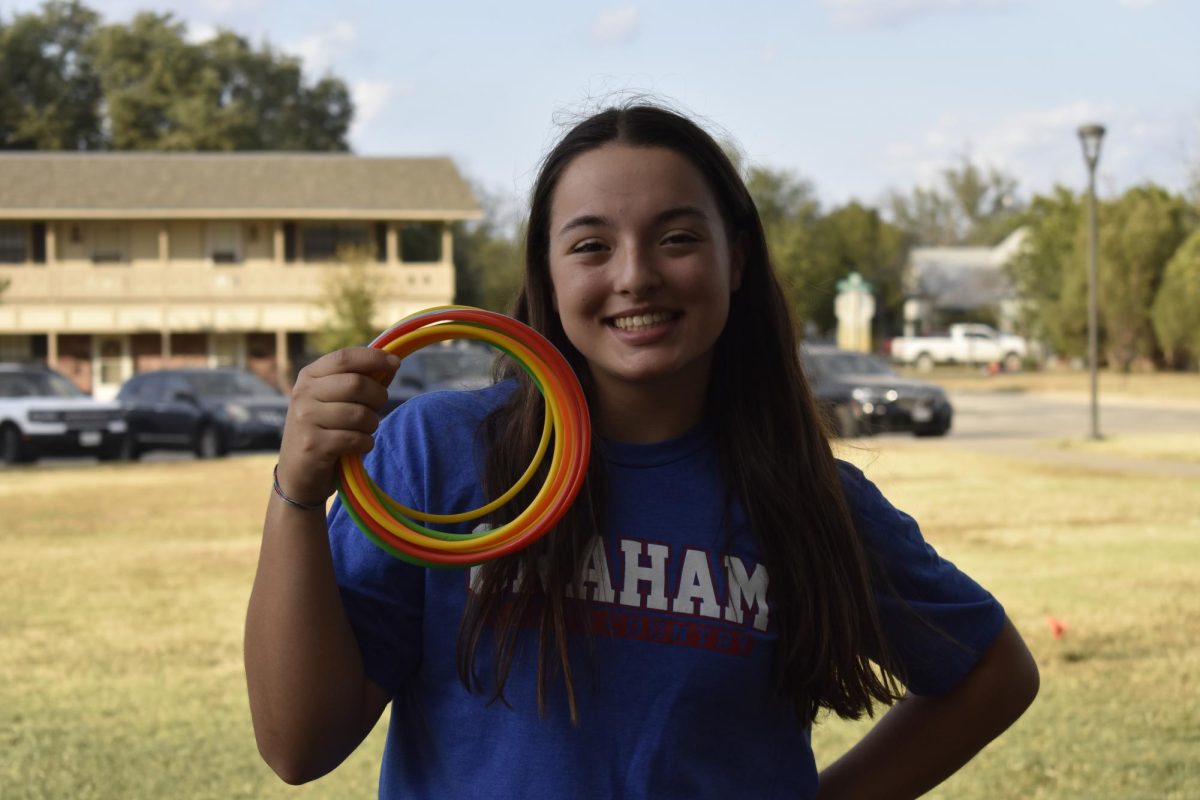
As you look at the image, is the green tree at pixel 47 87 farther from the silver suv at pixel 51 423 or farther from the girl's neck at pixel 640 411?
the girl's neck at pixel 640 411

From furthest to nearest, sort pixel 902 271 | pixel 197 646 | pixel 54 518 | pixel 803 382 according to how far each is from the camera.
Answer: pixel 902 271
pixel 54 518
pixel 197 646
pixel 803 382

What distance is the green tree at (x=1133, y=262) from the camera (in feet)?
157

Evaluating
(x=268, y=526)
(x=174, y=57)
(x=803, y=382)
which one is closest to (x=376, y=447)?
(x=268, y=526)

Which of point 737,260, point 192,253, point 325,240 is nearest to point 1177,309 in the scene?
point 325,240

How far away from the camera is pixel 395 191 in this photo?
4350 centimetres

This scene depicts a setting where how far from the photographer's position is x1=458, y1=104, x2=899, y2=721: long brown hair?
203cm

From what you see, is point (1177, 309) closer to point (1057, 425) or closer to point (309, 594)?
point (1057, 425)

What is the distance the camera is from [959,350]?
2398 inches

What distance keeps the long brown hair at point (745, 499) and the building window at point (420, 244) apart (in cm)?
4946

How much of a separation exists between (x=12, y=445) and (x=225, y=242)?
74.9 feet

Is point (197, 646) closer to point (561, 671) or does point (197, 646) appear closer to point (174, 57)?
point (561, 671)

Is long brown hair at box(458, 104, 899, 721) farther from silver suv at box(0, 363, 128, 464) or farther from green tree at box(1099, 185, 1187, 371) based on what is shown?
green tree at box(1099, 185, 1187, 371)

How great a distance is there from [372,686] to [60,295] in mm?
42720

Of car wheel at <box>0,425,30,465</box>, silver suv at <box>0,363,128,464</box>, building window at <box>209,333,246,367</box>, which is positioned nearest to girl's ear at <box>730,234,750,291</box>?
silver suv at <box>0,363,128,464</box>
